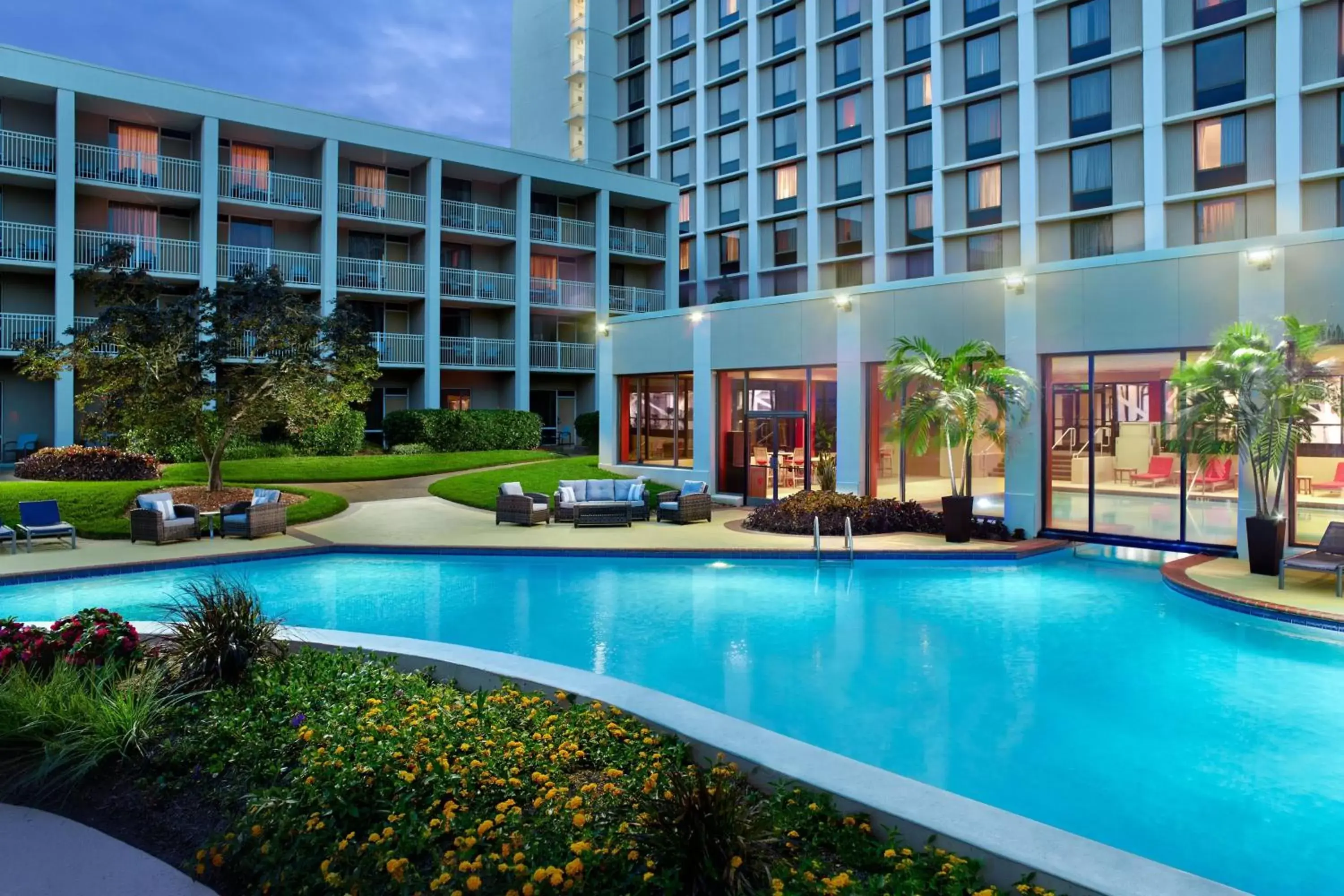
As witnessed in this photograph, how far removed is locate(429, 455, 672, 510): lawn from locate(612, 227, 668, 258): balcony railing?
14.5m

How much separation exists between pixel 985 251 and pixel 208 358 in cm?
2828

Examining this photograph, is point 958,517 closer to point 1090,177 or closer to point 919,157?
A: point 1090,177

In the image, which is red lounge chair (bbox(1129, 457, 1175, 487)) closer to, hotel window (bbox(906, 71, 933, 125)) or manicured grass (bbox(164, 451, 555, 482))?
manicured grass (bbox(164, 451, 555, 482))

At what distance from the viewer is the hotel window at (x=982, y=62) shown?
3484cm

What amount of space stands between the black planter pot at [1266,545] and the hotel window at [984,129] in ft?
84.3

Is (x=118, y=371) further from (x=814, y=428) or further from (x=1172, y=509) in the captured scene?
(x=1172, y=509)

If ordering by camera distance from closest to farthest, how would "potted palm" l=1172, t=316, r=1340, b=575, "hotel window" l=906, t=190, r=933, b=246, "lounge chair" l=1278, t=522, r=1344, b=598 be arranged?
"lounge chair" l=1278, t=522, r=1344, b=598 → "potted palm" l=1172, t=316, r=1340, b=575 → "hotel window" l=906, t=190, r=933, b=246

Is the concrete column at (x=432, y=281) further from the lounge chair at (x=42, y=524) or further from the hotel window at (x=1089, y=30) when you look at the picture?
the hotel window at (x=1089, y=30)

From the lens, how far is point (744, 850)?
12.8 feet

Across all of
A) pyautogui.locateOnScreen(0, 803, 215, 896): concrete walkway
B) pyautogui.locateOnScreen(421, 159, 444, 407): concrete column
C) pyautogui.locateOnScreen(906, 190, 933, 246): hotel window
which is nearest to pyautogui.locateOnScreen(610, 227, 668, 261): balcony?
pyautogui.locateOnScreen(421, 159, 444, 407): concrete column

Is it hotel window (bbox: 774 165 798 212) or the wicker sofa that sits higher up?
hotel window (bbox: 774 165 798 212)

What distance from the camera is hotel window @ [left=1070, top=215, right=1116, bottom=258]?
107 feet

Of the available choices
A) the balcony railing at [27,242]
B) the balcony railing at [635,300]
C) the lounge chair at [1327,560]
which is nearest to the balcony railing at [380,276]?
the balcony railing at [27,242]

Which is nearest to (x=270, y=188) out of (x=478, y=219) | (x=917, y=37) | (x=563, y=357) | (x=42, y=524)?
(x=478, y=219)
